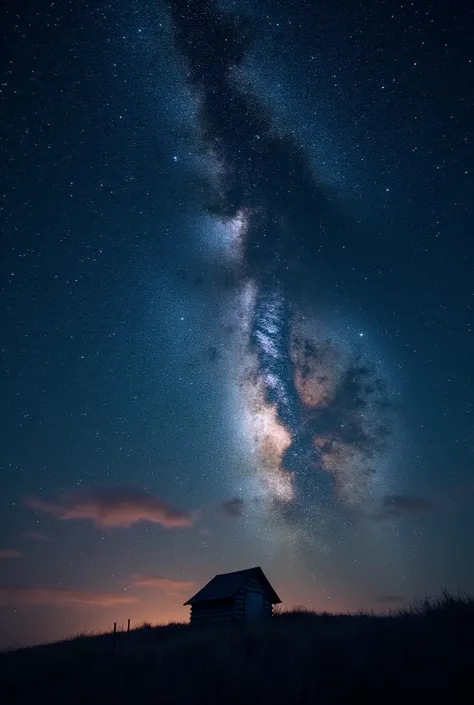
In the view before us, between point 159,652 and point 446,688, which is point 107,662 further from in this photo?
point 446,688

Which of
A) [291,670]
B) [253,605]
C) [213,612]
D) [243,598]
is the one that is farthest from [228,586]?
[291,670]

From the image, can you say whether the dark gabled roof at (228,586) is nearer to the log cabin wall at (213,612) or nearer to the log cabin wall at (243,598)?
the log cabin wall at (243,598)

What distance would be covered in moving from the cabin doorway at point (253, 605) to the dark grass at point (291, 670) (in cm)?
830

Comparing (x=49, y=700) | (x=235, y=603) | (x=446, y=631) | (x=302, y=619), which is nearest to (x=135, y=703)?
(x=49, y=700)

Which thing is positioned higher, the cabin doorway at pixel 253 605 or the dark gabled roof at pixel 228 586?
the dark gabled roof at pixel 228 586

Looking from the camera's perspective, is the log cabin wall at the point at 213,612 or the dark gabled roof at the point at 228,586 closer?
the log cabin wall at the point at 213,612

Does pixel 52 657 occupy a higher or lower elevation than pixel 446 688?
lower

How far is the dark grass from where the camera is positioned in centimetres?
928

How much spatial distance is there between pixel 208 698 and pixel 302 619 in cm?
1964

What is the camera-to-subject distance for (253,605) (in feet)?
87.5

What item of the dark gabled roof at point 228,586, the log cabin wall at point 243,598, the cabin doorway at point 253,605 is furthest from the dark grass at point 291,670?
the cabin doorway at point 253,605

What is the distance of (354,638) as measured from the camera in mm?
13547

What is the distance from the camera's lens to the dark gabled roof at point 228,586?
26.1m

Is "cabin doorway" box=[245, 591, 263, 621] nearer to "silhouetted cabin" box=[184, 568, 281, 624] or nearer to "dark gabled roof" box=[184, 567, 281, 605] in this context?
"silhouetted cabin" box=[184, 568, 281, 624]
